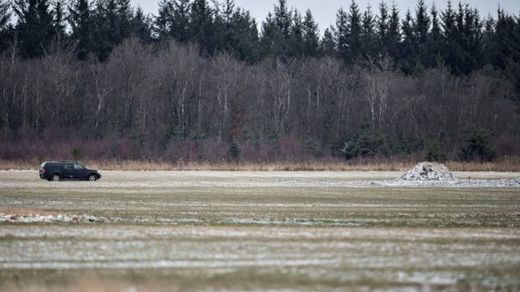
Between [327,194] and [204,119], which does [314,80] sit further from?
[327,194]

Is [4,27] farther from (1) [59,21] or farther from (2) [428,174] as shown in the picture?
(2) [428,174]

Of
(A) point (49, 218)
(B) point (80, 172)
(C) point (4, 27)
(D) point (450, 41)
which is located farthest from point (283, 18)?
(A) point (49, 218)

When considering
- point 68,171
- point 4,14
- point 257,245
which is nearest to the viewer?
point 257,245

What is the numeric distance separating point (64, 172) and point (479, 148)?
4625cm

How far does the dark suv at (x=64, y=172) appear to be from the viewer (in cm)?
5769

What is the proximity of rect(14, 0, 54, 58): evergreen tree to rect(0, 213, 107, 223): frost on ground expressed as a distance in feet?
299

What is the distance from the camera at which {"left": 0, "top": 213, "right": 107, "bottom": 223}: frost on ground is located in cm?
2388

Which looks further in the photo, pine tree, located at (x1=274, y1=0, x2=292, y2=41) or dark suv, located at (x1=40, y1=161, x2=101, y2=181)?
pine tree, located at (x1=274, y1=0, x2=292, y2=41)

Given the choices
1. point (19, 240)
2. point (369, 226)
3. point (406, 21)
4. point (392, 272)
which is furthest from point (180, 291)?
A: point (406, 21)

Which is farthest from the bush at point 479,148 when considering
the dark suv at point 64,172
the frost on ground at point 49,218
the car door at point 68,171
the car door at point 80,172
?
the frost on ground at point 49,218

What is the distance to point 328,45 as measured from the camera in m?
139

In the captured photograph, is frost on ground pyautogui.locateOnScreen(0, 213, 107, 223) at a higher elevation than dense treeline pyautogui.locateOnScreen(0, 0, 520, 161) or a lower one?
lower

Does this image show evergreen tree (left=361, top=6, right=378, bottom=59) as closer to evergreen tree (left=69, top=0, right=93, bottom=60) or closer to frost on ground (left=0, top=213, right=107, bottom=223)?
evergreen tree (left=69, top=0, right=93, bottom=60)

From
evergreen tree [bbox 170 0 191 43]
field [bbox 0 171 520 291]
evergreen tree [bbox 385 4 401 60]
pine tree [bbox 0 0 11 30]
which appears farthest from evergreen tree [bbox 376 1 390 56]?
field [bbox 0 171 520 291]
